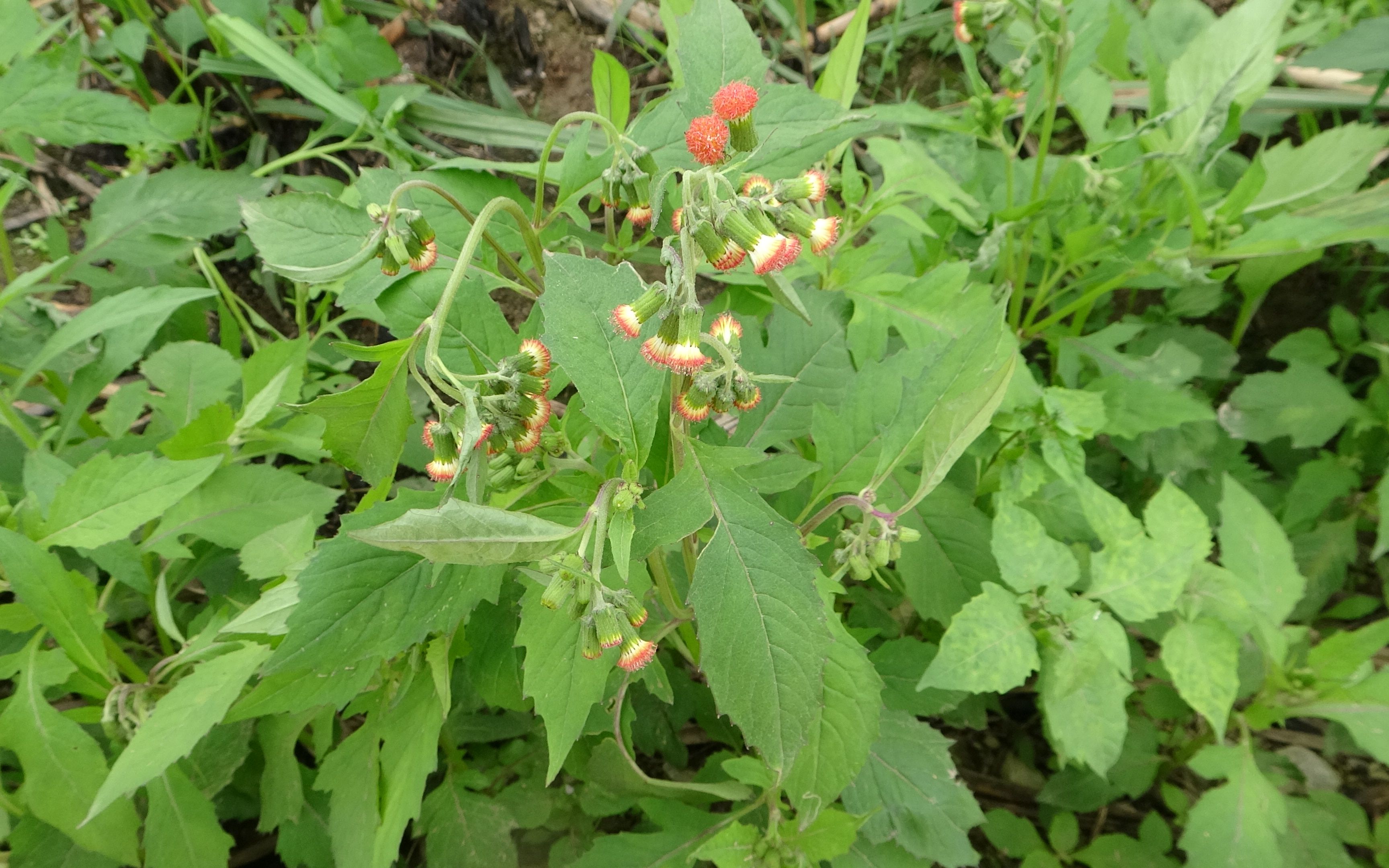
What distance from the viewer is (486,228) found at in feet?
3.71

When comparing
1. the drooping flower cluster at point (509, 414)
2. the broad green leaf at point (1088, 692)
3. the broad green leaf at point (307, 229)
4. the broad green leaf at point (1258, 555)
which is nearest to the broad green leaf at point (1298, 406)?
the broad green leaf at point (1258, 555)

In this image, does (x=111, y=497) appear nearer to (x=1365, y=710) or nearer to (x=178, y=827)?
(x=178, y=827)

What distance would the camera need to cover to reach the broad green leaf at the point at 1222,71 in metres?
1.80

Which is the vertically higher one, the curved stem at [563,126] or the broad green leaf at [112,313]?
the curved stem at [563,126]

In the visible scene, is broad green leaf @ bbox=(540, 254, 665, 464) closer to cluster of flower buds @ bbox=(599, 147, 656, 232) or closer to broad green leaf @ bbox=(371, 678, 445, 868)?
cluster of flower buds @ bbox=(599, 147, 656, 232)

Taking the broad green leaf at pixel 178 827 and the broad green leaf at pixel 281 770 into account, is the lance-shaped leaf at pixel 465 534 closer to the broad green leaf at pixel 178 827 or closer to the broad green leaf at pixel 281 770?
the broad green leaf at pixel 281 770

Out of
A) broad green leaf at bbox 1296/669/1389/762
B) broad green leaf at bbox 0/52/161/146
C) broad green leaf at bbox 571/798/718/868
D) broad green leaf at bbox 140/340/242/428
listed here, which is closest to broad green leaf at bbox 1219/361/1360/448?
broad green leaf at bbox 1296/669/1389/762

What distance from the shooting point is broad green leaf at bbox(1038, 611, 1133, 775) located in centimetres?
136

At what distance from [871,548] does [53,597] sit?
1.40m

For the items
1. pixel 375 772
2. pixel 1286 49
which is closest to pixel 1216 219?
pixel 1286 49

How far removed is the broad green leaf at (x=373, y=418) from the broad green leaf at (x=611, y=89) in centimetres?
70

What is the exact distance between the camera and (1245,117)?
7.71 ft

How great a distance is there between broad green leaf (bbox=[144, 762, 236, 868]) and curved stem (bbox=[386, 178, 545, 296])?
1133 millimetres

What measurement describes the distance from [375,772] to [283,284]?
1.79 m
